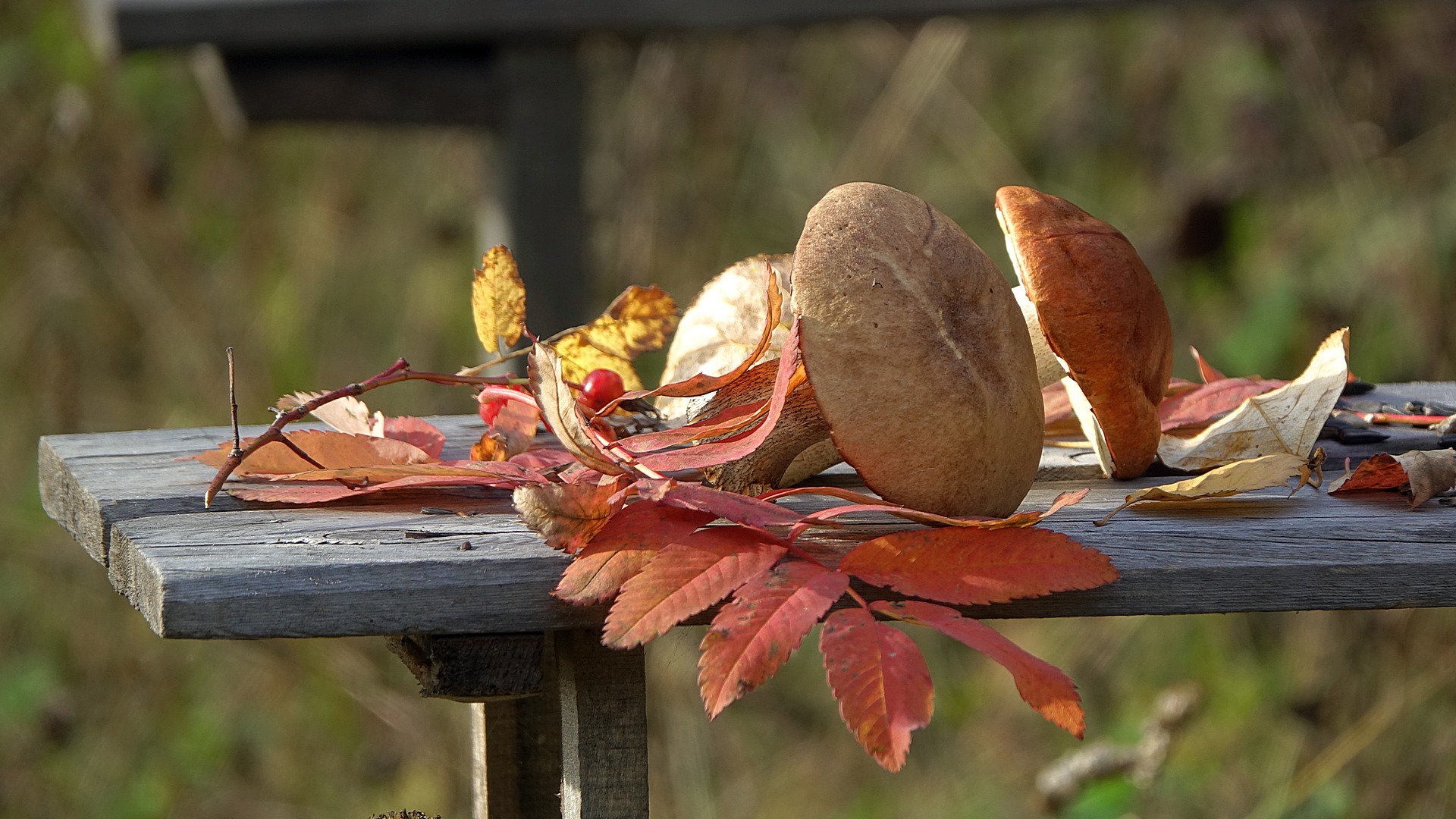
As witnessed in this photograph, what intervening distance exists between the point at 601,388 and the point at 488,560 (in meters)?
0.47

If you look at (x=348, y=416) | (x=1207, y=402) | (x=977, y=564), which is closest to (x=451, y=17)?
(x=348, y=416)

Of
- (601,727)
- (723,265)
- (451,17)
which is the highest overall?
(451,17)

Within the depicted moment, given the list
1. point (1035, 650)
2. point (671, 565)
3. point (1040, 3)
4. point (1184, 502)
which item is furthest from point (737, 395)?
point (1035, 650)

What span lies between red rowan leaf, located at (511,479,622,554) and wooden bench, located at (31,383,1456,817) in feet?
0.13

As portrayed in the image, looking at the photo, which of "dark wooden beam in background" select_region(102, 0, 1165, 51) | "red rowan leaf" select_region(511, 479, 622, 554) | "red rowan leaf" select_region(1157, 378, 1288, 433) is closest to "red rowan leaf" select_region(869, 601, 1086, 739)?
"red rowan leaf" select_region(511, 479, 622, 554)

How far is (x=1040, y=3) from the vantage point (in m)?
3.00

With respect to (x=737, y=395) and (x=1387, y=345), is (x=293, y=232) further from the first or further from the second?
(x=737, y=395)

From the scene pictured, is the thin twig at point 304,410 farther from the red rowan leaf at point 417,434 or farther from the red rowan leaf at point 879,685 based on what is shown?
the red rowan leaf at point 879,685

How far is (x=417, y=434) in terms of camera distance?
1.39 metres

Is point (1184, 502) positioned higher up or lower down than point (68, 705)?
higher up

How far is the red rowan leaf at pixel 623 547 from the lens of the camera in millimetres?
936

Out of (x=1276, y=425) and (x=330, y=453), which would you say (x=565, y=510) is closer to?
(x=330, y=453)

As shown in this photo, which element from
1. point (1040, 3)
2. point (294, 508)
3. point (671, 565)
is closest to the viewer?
point (671, 565)

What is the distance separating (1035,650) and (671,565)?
3373mm
